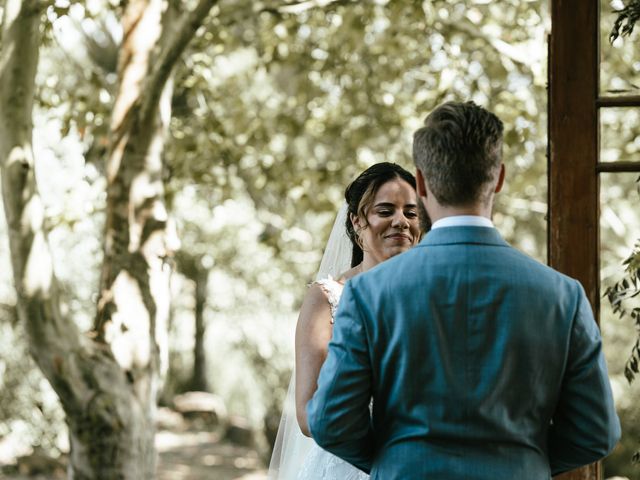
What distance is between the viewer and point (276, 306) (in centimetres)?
1170

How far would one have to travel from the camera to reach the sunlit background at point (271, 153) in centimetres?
597

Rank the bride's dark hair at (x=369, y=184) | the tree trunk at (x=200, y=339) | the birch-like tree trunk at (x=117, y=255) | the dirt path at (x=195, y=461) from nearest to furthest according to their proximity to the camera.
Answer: the bride's dark hair at (x=369, y=184)
the birch-like tree trunk at (x=117, y=255)
the dirt path at (x=195, y=461)
the tree trunk at (x=200, y=339)

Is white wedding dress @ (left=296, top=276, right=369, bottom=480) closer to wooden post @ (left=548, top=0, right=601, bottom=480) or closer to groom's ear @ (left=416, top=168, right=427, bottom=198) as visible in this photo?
wooden post @ (left=548, top=0, right=601, bottom=480)

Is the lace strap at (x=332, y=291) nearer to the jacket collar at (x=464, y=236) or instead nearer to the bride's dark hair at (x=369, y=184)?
the bride's dark hair at (x=369, y=184)

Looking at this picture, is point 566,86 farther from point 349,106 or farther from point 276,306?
point 276,306

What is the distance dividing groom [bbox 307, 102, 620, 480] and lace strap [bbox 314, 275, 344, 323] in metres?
0.80

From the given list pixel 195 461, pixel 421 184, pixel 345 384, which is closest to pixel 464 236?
pixel 421 184

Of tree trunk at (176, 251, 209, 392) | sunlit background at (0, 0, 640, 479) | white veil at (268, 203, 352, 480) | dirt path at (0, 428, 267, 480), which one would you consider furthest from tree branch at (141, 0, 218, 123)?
tree trunk at (176, 251, 209, 392)

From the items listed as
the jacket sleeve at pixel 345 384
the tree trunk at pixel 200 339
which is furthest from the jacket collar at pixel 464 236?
the tree trunk at pixel 200 339

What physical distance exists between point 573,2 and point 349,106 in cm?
536

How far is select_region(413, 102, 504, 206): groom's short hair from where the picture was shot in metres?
1.64

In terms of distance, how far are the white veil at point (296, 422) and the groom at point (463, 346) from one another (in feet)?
3.70

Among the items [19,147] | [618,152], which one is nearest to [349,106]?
[618,152]

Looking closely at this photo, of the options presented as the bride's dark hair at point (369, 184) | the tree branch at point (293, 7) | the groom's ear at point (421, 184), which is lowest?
the groom's ear at point (421, 184)
